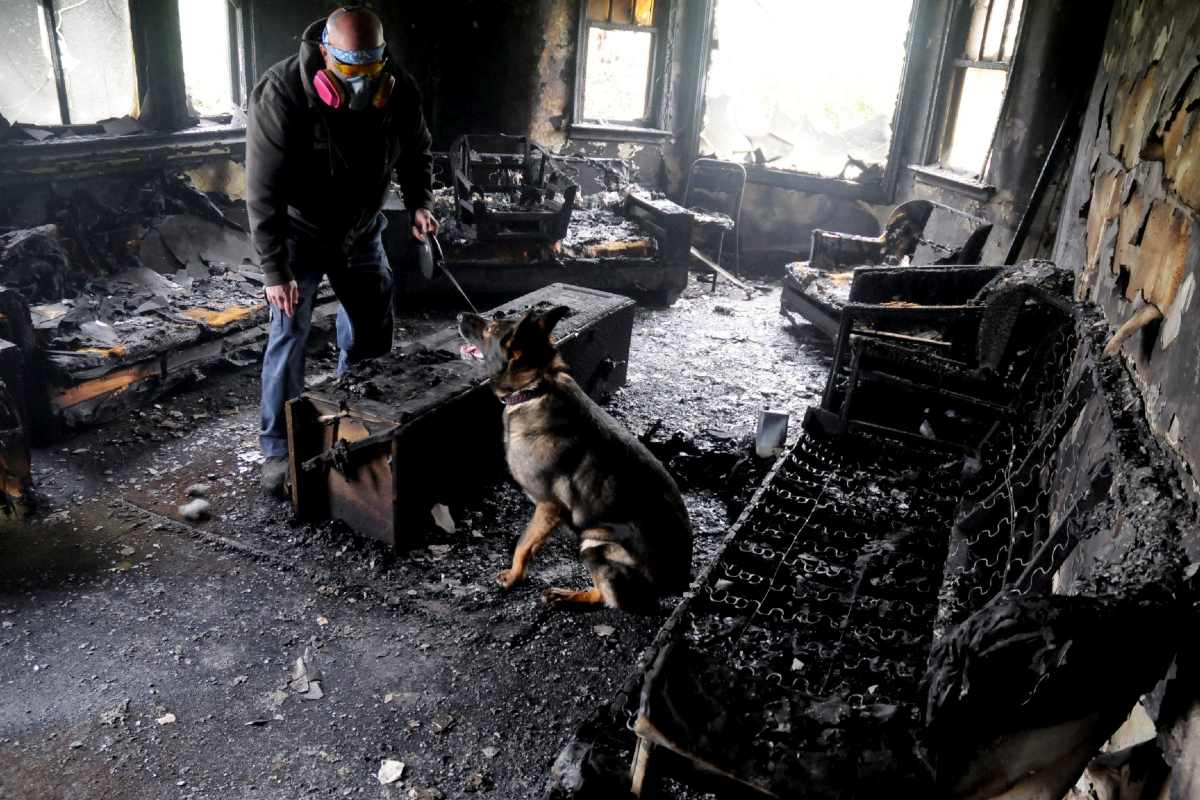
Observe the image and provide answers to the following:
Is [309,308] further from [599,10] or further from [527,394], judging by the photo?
[599,10]

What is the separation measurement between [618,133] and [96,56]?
5.85m

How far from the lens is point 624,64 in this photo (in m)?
11.0

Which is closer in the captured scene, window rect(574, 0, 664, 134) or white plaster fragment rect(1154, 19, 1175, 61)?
white plaster fragment rect(1154, 19, 1175, 61)

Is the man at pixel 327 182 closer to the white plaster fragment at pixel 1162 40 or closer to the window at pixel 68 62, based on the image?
the window at pixel 68 62

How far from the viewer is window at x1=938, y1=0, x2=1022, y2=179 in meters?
8.14

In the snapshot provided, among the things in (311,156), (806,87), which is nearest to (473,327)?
(311,156)

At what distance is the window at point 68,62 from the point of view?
5.80 meters

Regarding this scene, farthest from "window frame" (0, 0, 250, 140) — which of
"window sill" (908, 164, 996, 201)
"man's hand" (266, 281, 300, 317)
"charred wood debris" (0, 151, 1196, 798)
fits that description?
"window sill" (908, 164, 996, 201)

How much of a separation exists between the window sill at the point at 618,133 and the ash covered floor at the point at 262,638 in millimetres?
6184

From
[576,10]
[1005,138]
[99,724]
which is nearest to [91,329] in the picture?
[99,724]

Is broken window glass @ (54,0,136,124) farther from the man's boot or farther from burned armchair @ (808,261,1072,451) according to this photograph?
burned armchair @ (808,261,1072,451)

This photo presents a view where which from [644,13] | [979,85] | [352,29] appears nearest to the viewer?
[352,29]

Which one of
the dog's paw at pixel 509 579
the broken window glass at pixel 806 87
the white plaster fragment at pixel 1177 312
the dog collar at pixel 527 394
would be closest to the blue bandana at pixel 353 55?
the dog collar at pixel 527 394

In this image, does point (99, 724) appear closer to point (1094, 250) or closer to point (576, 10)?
point (1094, 250)
